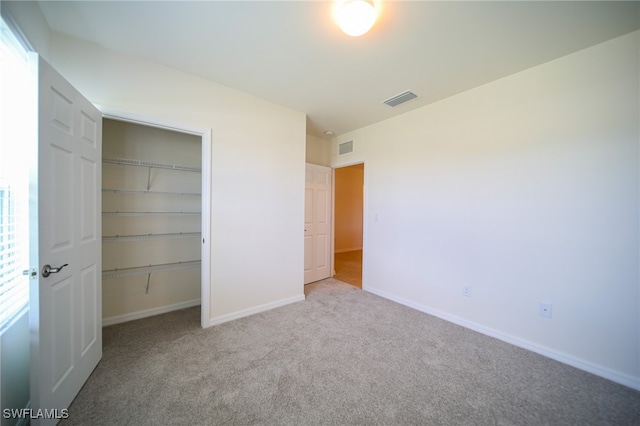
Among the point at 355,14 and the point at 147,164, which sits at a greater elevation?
the point at 355,14

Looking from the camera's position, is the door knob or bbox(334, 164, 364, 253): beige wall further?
bbox(334, 164, 364, 253): beige wall

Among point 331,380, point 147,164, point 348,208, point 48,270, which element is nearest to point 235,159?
point 147,164

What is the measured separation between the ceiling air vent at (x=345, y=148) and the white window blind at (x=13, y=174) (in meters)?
3.40

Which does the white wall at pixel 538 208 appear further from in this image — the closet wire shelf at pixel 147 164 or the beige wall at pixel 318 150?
the closet wire shelf at pixel 147 164

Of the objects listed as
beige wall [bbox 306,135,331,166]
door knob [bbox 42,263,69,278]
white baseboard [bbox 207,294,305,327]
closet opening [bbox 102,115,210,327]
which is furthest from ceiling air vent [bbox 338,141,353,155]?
door knob [bbox 42,263,69,278]

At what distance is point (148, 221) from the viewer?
271 cm

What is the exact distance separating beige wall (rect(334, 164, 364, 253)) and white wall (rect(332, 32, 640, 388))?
376 centimetres

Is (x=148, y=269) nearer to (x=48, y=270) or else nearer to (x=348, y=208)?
(x=48, y=270)

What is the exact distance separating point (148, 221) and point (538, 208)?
4070 millimetres

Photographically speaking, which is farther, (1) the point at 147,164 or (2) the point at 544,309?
(1) the point at 147,164

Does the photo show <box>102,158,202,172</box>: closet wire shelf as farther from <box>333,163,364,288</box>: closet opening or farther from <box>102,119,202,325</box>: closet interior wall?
<box>333,163,364,288</box>: closet opening

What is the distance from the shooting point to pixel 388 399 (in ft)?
5.15

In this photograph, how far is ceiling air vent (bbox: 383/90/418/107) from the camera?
2637 millimetres

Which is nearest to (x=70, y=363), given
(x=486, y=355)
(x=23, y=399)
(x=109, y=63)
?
(x=23, y=399)
